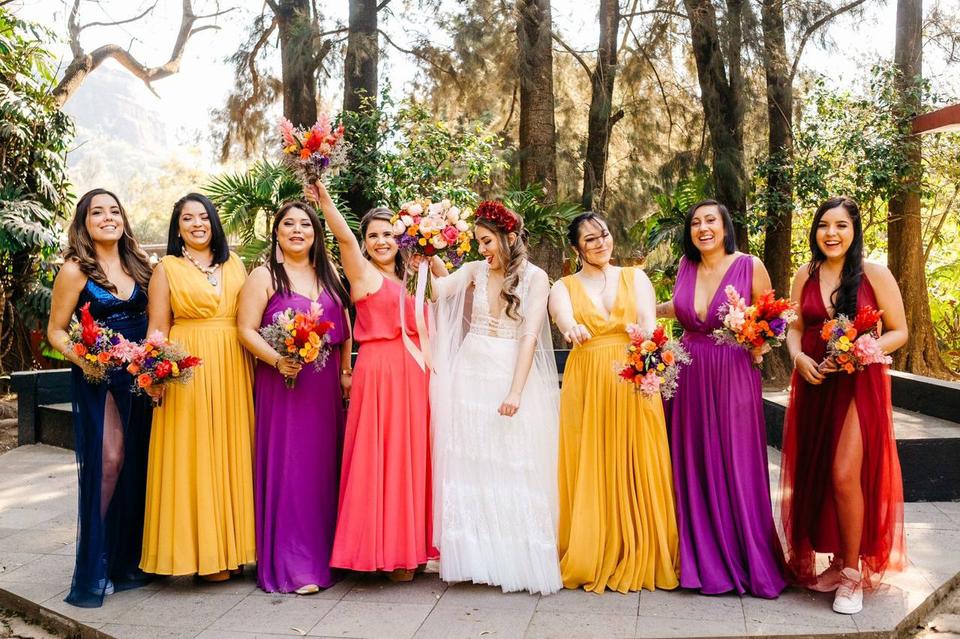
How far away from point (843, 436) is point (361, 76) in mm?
9544

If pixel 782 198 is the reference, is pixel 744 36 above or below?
above

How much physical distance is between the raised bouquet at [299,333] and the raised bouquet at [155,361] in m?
0.47

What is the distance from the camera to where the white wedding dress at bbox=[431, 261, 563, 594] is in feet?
15.1

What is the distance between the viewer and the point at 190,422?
15.4ft

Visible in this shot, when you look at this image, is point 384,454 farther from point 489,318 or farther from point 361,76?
point 361,76

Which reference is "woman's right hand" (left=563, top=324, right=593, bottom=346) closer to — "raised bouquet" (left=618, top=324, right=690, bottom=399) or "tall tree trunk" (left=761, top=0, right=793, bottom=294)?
"raised bouquet" (left=618, top=324, right=690, bottom=399)

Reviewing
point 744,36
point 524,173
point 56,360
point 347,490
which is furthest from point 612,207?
point 347,490

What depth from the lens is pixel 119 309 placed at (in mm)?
4812

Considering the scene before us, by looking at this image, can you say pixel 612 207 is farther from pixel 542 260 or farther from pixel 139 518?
pixel 139 518

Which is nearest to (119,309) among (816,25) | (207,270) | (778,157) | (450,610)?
(207,270)

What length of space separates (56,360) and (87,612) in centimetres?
967

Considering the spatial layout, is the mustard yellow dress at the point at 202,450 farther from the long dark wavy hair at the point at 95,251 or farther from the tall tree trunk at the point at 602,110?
the tall tree trunk at the point at 602,110

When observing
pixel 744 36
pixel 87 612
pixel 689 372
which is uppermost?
pixel 744 36

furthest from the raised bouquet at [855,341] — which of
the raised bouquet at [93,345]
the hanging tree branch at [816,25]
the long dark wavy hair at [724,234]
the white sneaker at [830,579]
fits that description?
the hanging tree branch at [816,25]
